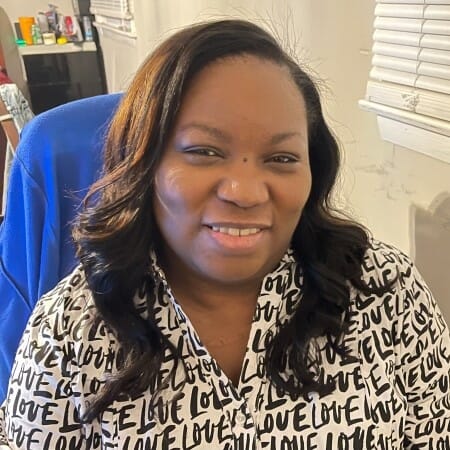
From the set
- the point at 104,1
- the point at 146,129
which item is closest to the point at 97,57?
the point at 104,1

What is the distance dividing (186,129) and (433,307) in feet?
1.51

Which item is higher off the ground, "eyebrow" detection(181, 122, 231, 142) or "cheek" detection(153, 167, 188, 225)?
"eyebrow" detection(181, 122, 231, 142)

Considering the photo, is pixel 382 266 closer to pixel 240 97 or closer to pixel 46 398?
pixel 240 97

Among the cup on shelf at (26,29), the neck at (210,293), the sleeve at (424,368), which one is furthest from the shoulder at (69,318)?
the cup on shelf at (26,29)

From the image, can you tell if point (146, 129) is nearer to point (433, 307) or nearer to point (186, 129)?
point (186, 129)

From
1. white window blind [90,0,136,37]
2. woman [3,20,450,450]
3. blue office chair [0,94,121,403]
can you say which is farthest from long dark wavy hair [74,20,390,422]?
white window blind [90,0,136,37]

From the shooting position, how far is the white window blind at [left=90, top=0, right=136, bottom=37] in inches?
113

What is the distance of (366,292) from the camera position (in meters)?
0.88

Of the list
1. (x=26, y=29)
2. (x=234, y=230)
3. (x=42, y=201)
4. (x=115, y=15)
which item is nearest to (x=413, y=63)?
(x=234, y=230)

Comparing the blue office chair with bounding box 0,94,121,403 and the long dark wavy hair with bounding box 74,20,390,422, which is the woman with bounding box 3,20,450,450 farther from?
the blue office chair with bounding box 0,94,121,403

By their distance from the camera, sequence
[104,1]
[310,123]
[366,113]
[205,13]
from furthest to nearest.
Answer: [104,1] → [205,13] → [366,113] → [310,123]

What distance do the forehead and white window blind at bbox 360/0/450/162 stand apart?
0.26 metres

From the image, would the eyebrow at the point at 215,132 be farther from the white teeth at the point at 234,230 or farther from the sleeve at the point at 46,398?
the sleeve at the point at 46,398

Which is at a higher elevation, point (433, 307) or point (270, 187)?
point (270, 187)
